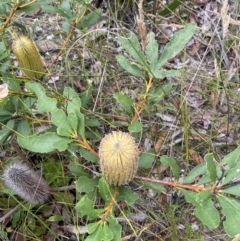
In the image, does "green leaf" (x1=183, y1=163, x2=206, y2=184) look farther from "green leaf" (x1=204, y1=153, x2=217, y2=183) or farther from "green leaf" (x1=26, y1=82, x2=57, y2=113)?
"green leaf" (x1=26, y1=82, x2=57, y2=113)

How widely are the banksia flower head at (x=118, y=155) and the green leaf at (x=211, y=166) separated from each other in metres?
0.17

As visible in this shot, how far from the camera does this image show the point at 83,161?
1.77 m

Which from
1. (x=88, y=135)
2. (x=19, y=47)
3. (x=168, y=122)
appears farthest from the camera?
(x=168, y=122)

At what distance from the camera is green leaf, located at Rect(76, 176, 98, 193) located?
128 centimetres

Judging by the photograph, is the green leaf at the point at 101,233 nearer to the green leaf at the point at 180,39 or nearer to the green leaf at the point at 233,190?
the green leaf at the point at 233,190

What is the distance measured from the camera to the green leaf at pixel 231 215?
1.12 meters

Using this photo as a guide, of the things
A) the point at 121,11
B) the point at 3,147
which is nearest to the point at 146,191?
the point at 3,147

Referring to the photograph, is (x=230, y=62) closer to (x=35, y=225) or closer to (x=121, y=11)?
(x=121, y=11)

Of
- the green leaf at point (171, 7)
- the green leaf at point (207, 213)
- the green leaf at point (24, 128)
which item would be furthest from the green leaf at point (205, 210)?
the green leaf at point (171, 7)

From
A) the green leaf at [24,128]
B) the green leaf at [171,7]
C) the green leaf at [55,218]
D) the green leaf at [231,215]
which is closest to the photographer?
the green leaf at [231,215]

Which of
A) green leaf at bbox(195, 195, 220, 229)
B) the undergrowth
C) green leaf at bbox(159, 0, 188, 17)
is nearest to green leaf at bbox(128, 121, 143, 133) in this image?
the undergrowth

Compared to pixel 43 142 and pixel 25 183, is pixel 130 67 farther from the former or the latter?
pixel 25 183

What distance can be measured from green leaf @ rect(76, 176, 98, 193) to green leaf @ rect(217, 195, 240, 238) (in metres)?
0.34

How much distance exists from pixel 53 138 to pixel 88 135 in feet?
1.02
